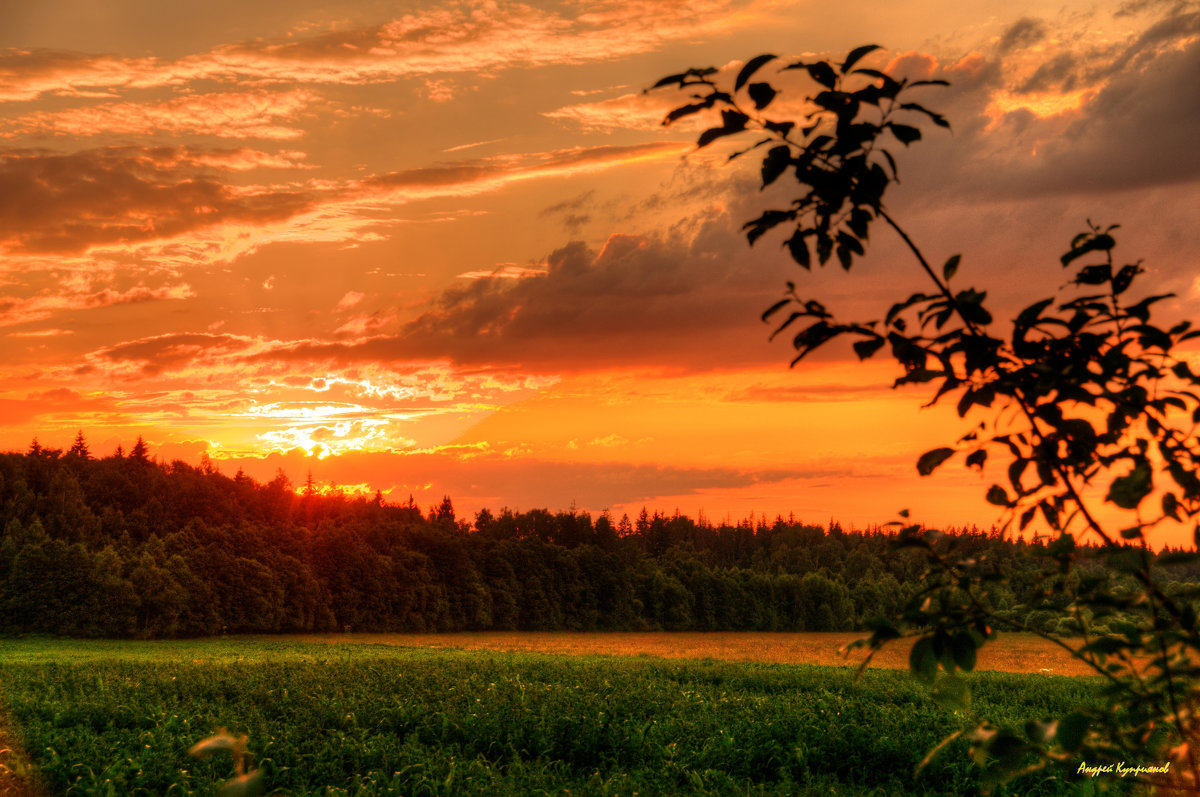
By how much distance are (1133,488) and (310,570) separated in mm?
77711

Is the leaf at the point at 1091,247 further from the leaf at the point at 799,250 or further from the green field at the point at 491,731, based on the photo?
the green field at the point at 491,731

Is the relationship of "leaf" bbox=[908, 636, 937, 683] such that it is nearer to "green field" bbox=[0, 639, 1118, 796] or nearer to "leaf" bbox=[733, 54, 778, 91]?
"leaf" bbox=[733, 54, 778, 91]

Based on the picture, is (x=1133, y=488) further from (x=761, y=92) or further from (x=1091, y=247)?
(x=761, y=92)

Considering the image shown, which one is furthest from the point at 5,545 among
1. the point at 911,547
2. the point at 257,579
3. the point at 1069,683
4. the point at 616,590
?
the point at 911,547

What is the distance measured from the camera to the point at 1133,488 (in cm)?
191

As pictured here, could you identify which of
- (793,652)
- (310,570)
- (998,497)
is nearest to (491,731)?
(998,497)

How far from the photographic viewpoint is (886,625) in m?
2.01

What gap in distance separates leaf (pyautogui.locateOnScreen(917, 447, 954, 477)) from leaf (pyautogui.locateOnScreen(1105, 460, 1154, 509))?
388mm

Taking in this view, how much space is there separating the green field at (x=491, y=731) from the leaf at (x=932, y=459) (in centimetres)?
883

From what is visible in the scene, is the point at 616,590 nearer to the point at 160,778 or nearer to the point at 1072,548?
the point at 160,778

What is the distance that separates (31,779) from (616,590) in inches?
3081

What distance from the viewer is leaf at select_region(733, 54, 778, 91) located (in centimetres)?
204

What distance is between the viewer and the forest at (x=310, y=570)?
6250cm

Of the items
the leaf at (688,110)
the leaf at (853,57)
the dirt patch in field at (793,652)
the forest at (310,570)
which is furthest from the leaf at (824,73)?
the forest at (310,570)
